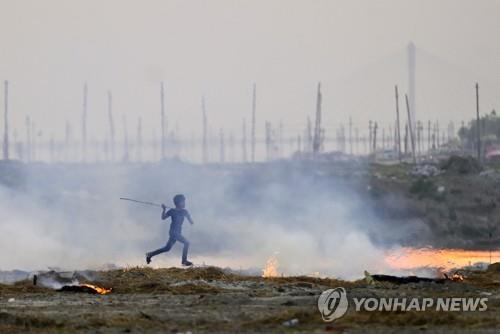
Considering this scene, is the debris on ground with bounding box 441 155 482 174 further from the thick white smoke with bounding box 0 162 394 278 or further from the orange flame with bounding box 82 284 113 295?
the orange flame with bounding box 82 284 113 295

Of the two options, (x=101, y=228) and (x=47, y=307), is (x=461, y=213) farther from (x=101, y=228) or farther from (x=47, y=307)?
(x=47, y=307)

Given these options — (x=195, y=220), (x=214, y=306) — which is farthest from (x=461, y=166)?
(x=214, y=306)

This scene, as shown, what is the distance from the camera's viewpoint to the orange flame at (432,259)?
1527 inches

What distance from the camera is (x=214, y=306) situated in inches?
848

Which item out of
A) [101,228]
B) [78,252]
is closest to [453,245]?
[101,228]

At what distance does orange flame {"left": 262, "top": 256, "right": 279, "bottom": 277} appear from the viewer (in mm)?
32375

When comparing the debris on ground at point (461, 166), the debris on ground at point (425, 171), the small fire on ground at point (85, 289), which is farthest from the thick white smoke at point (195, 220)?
the small fire on ground at point (85, 289)

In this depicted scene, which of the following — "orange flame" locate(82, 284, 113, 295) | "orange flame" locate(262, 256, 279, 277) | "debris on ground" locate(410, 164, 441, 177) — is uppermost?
"debris on ground" locate(410, 164, 441, 177)

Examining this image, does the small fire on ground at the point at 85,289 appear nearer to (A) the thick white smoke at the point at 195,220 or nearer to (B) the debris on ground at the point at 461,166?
(A) the thick white smoke at the point at 195,220

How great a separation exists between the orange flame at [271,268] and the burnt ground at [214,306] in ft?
13.7

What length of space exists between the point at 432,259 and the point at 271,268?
314 inches

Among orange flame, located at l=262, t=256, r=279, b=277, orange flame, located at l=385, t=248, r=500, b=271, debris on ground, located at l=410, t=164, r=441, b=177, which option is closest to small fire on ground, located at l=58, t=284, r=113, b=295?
orange flame, located at l=262, t=256, r=279, b=277

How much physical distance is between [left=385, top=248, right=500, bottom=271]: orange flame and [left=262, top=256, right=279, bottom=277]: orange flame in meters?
3.31

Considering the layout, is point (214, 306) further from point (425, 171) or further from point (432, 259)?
point (425, 171)
